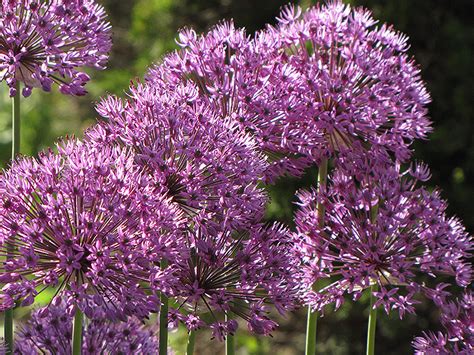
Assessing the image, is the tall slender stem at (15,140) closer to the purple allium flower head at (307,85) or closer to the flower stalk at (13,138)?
the flower stalk at (13,138)

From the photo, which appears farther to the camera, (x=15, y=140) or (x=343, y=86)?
(x=343, y=86)

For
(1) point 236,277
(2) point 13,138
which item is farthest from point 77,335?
(2) point 13,138

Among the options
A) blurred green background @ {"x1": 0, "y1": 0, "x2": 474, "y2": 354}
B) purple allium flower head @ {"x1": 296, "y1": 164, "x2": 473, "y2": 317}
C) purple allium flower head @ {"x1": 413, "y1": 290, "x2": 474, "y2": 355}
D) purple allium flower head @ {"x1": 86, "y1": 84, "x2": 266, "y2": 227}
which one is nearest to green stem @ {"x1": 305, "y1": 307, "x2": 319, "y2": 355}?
purple allium flower head @ {"x1": 296, "y1": 164, "x2": 473, "y2": 317}

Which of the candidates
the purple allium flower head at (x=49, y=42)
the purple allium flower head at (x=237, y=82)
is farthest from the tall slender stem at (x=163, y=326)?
the purple allium flower head at (x=49, y=42)

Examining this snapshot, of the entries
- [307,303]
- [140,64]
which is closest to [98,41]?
[307,303]

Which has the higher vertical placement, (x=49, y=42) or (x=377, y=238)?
(x=49, y=42)

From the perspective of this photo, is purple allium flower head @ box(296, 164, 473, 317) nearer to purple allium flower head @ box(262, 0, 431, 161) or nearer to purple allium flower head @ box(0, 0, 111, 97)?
purple allium flower head @ box(262, 0, 431, 161)

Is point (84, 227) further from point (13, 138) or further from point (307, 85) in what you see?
point (307, 85)
